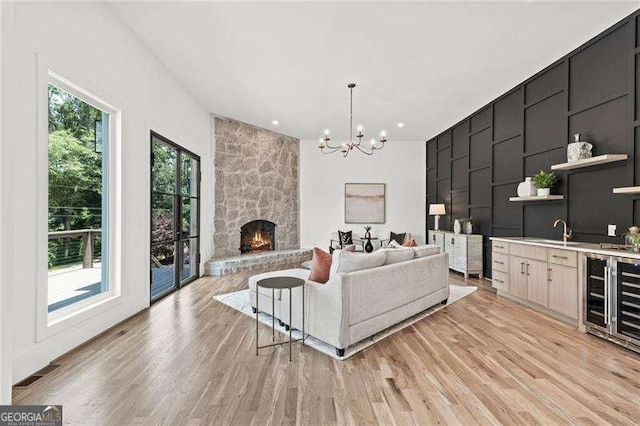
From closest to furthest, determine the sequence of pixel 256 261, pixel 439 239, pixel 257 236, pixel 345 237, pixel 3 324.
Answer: pixel 3 324 → pixel 256 261 → pixel 439 239 → pixel 257 236 → pixel 345 237

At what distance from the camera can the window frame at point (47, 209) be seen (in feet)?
7.78

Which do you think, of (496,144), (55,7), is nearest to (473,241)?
(496,144)

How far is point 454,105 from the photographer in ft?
19.0

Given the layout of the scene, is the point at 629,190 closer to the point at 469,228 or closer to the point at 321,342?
the point at 469,228

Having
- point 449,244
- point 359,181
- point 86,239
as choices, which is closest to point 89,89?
point 86,239

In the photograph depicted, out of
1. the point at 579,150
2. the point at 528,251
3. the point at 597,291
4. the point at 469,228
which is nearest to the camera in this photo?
the point at 597,291

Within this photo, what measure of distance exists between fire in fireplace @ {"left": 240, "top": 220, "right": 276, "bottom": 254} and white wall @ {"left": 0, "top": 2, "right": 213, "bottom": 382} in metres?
3.00

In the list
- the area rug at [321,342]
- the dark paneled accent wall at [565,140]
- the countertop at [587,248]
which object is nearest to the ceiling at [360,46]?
the dark paneled accent wall at [565,140]

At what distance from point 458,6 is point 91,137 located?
405cm

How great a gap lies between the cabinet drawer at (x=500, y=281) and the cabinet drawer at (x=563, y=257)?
883 mm

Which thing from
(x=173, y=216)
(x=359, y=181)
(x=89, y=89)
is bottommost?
(x=173, y=216)

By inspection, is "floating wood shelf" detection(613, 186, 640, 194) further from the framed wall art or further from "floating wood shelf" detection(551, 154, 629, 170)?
the framed wall art

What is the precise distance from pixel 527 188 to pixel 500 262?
118 cm

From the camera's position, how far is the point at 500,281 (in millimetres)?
4531
